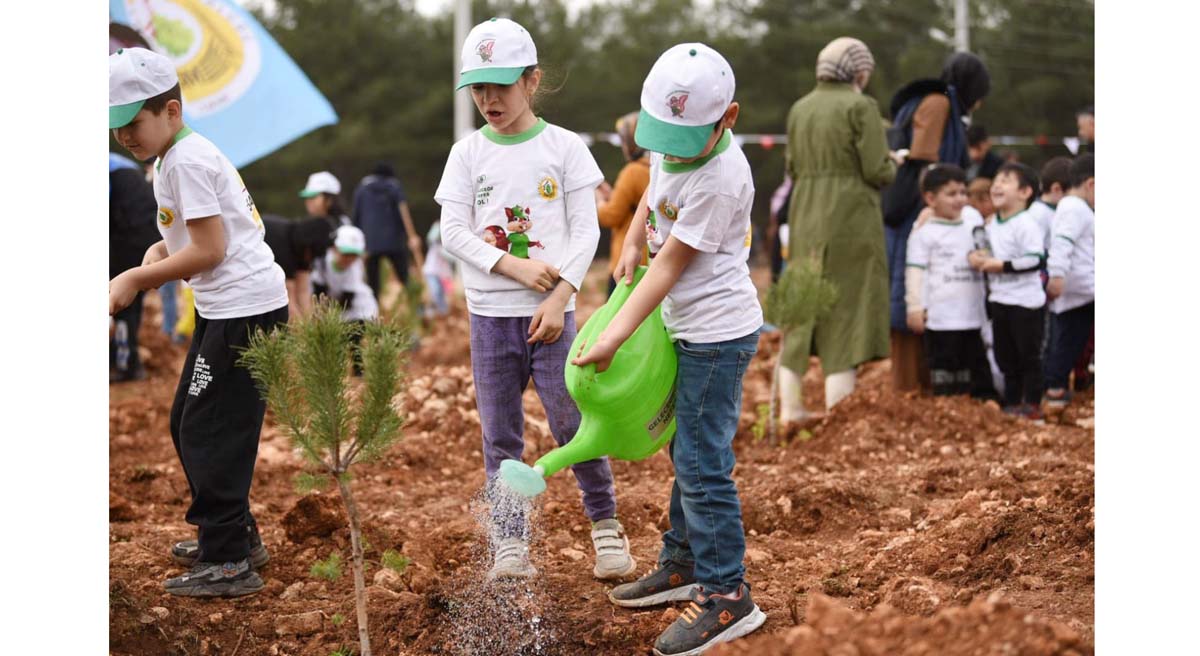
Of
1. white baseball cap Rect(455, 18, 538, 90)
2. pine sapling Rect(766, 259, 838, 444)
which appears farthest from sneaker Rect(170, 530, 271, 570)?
pine sapling Rect(766, 259, 838, 444)

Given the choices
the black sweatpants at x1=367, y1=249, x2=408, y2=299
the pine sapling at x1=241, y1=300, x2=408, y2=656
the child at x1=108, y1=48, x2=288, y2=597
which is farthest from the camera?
the black sweatpants at x1=367, y1=249, x2=408, y2=299

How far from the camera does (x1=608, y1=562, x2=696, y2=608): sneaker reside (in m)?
3.88

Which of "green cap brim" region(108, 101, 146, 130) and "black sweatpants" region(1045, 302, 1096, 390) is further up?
"green cap brim" region(108, 101, 146, 130)

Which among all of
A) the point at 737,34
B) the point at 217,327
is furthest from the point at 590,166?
the point at 737,34

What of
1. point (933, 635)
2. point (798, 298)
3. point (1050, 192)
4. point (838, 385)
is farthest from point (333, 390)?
point (1050, 192)

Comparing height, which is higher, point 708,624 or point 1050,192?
point 1050,192

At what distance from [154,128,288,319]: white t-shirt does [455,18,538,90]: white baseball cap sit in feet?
2.67

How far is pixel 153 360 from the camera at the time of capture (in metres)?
10.7

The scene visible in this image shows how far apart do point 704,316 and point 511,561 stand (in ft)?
3.60

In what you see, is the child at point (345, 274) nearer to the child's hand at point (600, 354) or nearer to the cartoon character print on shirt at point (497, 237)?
the cartoon character print on shirt at point (497, 237)

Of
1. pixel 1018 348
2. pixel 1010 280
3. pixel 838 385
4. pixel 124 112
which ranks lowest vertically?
pixel 838 385

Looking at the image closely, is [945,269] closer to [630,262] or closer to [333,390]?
[630,262]

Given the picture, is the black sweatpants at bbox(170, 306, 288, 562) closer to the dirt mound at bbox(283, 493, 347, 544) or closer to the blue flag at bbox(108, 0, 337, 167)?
the dirt mound at bbox(283, 493, 347, 544)

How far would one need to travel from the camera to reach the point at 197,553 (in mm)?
4480
